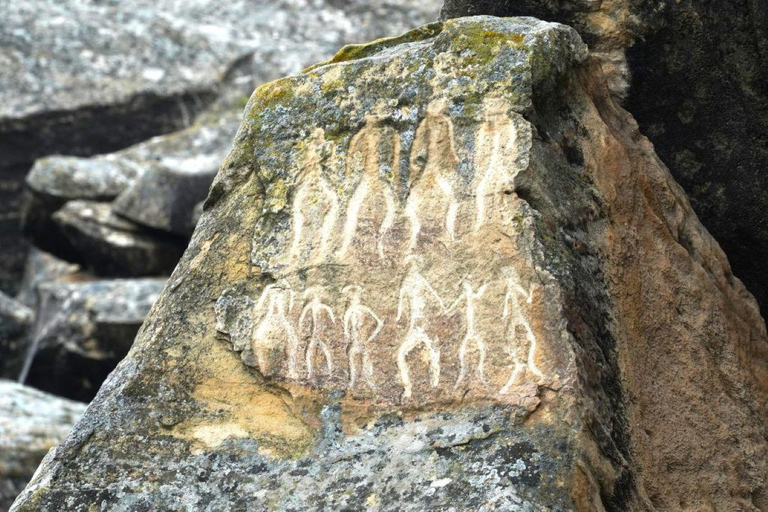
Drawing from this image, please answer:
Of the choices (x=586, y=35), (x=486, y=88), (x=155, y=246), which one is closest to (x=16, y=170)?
(x=155, y=246)

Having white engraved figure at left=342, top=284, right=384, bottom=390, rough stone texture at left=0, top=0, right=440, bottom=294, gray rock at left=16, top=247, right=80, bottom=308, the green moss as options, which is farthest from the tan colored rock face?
rough stone texture at left=0, top=0, right=440, bottom=294

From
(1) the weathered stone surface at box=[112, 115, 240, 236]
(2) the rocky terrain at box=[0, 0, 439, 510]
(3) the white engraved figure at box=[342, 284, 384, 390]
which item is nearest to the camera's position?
(3) the white engraved figure at box=[342, 284, 384, 390]

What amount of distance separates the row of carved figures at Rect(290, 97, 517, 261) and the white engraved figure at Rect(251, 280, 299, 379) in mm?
151

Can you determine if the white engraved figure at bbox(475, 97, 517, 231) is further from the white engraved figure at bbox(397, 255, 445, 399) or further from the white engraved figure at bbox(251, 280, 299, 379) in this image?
the white engraved figure at bbox(251, 280, 299, 379)

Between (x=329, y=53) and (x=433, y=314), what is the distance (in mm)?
8461

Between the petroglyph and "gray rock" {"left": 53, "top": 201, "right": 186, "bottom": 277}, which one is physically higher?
"gray rock" {"left": 53, "top": 201, "right": 186, "bottom": 277}

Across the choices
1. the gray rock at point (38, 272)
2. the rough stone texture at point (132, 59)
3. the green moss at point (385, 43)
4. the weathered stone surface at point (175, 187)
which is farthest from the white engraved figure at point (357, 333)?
the rough stone texture at point (132, 59)

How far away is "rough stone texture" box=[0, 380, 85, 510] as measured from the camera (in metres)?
7.78

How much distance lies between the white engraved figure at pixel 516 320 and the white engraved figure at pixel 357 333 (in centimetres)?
42

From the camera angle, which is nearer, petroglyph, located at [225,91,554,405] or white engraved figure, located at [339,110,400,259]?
petroglyph, located at [225,91,554,405]

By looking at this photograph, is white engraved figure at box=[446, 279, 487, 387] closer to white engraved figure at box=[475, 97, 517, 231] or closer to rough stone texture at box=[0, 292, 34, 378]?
white engraved figure at box=[475, 97, 517, 231]

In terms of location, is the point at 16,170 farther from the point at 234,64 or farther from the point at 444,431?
the point at 444,431

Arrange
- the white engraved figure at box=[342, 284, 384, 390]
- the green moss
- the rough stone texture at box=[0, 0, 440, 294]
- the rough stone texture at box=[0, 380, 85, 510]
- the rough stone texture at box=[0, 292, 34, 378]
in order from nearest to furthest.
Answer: the white engraved figure at box=[342, 284, 384, 390], the green moss, the rough stone texture at box=[0, 380, 85, 510], the rough stone texture at box=[0, 292, 34, 378], the rough stone texture at box=[0, 0, 440, 294]

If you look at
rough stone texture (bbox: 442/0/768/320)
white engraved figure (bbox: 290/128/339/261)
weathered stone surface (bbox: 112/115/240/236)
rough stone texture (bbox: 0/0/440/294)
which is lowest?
white engraved figure (bbox: 290/128/339/261)
